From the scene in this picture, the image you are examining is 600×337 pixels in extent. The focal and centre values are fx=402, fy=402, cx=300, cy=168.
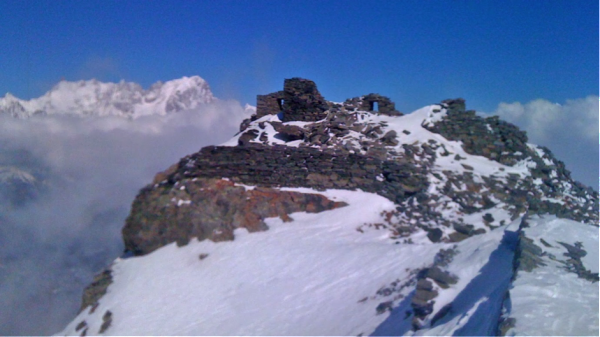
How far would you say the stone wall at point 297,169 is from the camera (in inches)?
539

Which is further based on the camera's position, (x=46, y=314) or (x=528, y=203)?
(x=46, y=314)

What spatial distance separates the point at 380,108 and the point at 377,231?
8690 mm

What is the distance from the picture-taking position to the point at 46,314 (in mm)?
32688

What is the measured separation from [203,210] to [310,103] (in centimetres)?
824

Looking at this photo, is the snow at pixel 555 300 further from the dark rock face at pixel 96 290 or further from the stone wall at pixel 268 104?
the stone wall at pixel 268 104

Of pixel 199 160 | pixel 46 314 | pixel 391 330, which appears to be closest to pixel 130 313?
pixel 199 160

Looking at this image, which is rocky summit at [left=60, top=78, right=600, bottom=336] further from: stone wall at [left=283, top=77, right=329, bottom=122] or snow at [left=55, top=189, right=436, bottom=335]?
stone wall at [left=283, top=77, right=329, bottom=122]

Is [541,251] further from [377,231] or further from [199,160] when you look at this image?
[199,160]

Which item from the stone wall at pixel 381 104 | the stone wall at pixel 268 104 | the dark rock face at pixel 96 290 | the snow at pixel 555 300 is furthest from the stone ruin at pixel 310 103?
the snow at pixel 555 300

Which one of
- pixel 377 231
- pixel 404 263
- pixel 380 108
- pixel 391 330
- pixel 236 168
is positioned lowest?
pixel 391 330

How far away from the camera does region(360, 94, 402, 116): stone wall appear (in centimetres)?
1867

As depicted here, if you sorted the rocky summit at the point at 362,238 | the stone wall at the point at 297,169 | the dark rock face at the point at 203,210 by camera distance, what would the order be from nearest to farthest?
the rocky summit at the point at 362,238, the dark rock face at the point at 203,210, the stone wall at the point at 297,169

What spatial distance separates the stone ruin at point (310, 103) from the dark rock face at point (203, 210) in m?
6.33

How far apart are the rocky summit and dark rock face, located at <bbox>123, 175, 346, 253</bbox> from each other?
44mm
